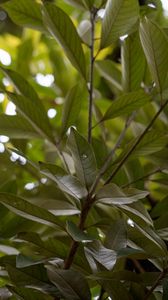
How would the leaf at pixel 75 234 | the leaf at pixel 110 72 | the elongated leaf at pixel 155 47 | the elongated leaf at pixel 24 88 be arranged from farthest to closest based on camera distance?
the leaf at pixel 110 72, the elongated leaf at pixel 24 88, the elongated leaf at pixel 155 47, the leaf at pixel 75 234

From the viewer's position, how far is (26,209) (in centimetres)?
70

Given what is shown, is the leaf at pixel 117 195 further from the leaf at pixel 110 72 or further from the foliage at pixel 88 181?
the leaf at pixel 110 72

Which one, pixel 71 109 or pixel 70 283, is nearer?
pixel 70 283

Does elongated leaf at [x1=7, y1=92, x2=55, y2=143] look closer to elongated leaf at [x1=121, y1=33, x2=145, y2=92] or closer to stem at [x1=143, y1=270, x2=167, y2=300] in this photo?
elongated leaf at [x1=121, y1=33, x2=145, y2=92]

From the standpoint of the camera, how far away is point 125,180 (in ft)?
3.06

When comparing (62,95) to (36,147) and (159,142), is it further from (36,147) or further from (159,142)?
(159,142)

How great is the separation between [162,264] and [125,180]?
23 centimetres

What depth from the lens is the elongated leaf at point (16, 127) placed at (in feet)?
2.75

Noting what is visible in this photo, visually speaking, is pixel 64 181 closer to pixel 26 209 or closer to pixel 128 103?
pixel 26 209

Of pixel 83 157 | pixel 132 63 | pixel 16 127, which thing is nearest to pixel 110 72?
pixel 132 63

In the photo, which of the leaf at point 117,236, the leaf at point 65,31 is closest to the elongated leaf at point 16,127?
the leaf at point 65,31

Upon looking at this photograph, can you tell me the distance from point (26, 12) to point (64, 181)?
383 mm

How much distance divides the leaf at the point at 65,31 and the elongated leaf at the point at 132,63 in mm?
81

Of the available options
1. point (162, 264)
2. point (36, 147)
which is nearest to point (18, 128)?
point (162, 264)
